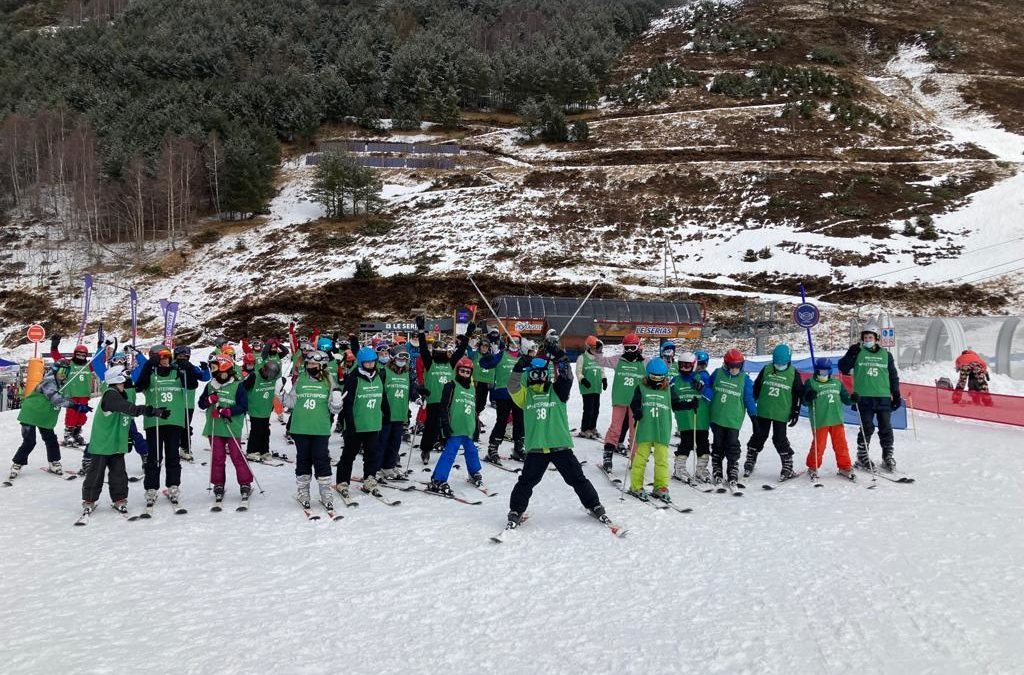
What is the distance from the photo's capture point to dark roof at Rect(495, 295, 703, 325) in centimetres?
3369

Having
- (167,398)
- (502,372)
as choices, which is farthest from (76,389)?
(502,372)

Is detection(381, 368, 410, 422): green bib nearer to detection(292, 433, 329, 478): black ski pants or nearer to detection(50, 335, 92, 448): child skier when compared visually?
detection(292, 433, 329, 478): black ski pants

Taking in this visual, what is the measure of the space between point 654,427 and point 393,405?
133 inches

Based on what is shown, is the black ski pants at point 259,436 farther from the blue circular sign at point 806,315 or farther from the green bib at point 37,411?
the blue circular sign at point 806,315

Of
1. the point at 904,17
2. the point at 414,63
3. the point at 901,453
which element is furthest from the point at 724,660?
the point at 904,17

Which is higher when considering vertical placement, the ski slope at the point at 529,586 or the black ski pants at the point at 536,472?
the black ski pants at the point at 536,472

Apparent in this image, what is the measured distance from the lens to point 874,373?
1002cm

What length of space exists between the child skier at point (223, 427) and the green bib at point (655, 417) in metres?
4.74

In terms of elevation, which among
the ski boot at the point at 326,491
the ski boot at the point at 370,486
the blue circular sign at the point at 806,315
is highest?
the blue circular sign at the point at 806,315

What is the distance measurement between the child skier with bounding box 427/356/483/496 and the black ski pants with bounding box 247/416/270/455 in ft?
11.1

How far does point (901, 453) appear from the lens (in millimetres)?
10953

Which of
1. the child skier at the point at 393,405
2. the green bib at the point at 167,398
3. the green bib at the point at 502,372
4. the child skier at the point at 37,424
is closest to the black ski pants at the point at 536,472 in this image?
the child skier at the point at 393,405

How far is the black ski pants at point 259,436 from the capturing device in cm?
1069

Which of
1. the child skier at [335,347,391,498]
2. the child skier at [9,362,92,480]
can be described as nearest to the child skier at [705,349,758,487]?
the child skier at [335,347,391,498]
